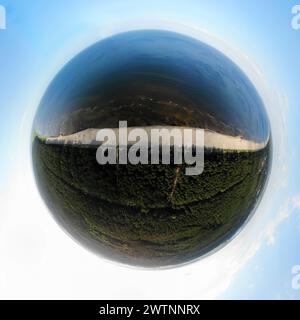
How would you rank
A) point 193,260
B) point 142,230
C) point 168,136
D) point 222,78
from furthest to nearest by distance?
1. point 193,260
2. point 222,78
3. point 142,230
4. point 168,136

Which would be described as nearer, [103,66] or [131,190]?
[131,190]

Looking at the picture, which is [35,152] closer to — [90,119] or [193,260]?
[90,119]

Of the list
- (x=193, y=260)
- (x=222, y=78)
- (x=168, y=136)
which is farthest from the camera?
(x=193, y=260)

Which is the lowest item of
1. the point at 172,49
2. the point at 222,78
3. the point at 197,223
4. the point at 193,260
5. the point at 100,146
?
the point at 193,260

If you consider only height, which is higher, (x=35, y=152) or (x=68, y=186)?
(x=35, y=152)

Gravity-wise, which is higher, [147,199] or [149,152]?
[149,152]

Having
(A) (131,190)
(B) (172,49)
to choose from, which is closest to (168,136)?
(A) (131,190)

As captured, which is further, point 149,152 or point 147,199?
point 147,199
